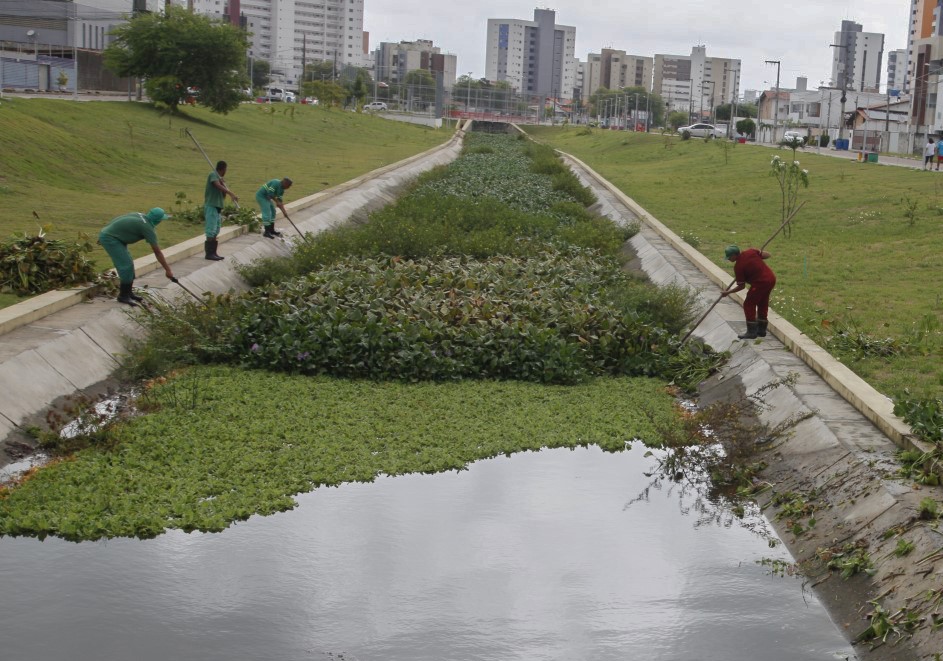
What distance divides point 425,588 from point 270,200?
43.2 ft

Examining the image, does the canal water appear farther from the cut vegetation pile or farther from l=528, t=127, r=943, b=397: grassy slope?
l=528, t=127, r=943, b=397: grassy slope

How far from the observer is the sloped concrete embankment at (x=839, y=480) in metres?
6.55

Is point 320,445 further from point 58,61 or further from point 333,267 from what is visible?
point 58,61

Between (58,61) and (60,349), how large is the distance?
154 ft

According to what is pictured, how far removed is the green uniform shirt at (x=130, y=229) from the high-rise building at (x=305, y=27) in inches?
6538

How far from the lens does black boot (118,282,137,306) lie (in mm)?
12695

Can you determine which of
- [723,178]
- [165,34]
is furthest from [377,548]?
[165,34]

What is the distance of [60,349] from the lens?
1091cm

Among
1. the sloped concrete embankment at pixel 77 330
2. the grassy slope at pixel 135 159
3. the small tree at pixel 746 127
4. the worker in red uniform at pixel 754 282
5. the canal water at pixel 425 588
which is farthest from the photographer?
the small tree at pixel 746 127

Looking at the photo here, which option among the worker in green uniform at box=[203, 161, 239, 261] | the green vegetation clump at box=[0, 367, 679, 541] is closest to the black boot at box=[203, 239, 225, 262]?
the worker in green uniform at box=[203, 161, 239, 261]

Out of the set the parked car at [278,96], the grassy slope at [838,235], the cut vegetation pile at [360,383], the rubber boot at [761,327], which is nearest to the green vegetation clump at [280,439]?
the cut vegetation pile at [360,383]

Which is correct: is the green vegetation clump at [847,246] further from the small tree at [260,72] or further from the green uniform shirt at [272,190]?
the small tree at [260,72]

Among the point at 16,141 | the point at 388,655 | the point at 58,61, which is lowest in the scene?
the point at 388,655

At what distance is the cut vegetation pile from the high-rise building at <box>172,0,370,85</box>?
16518 cm
